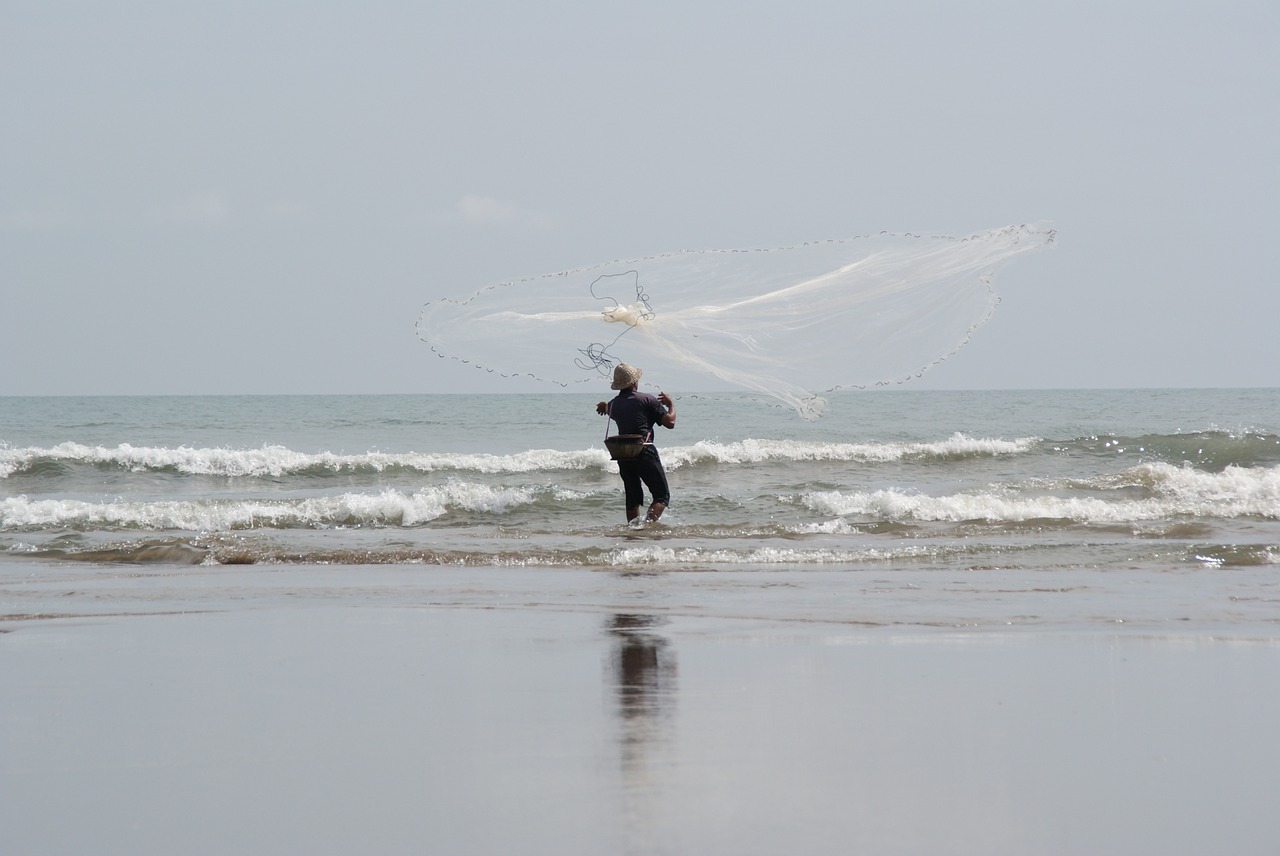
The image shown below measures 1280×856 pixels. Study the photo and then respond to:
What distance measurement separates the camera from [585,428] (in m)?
31.7

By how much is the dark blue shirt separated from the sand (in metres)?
4.45

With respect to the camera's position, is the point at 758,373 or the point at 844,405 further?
the point at 844,405

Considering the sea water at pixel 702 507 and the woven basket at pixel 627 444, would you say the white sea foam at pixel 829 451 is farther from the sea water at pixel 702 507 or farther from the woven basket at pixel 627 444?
the woven basket at pixel 627 444

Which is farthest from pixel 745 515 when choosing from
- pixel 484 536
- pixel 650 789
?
pixel 650 789

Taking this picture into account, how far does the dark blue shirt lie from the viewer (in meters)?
11.2

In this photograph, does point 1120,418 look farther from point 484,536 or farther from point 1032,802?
point 1032,802

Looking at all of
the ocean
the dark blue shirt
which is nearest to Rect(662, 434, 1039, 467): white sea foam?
the ocean

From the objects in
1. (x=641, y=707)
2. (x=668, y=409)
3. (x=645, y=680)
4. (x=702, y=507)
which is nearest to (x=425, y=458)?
(x=702, y=507)

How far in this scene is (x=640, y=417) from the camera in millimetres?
11172

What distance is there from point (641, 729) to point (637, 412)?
288 inches

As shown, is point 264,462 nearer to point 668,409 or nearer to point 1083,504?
point 668,409

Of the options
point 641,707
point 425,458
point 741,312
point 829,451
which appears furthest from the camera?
point 829,451

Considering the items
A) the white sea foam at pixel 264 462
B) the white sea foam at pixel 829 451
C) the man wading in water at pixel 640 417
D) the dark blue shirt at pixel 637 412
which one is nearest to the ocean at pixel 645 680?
the man wading in water at pixel 640 417

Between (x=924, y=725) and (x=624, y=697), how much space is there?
1146 mm
